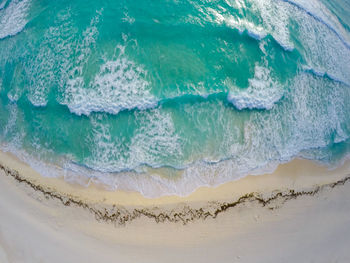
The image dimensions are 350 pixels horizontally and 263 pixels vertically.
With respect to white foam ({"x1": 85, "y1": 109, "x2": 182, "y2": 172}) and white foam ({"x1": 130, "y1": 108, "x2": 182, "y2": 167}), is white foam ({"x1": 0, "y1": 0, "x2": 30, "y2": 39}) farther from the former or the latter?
white foam ({"x1": 130, "y1": 108, "x2": 182, "y2": 167})

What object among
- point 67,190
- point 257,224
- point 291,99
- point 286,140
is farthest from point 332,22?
point 67,190

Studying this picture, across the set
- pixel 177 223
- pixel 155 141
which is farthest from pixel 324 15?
pixel 177 223

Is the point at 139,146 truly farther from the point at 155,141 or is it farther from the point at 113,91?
the point at 113,91

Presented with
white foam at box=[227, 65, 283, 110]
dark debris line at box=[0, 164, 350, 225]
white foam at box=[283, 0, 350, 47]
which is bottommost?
dark debris line at box=[0, 164, 350, 225]

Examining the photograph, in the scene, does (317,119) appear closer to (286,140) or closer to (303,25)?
(286,140)

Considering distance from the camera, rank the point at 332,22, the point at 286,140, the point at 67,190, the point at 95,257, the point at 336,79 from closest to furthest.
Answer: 1. the point at 95,257
2. the point at 67,190
3. the point at 286,140
4. the point at 336,79
5. the point at 332,22

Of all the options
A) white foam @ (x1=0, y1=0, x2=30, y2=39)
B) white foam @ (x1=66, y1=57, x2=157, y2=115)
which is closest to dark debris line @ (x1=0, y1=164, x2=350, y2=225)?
white foam @ (x1=66, y1=57, x2=157, y2=115)
